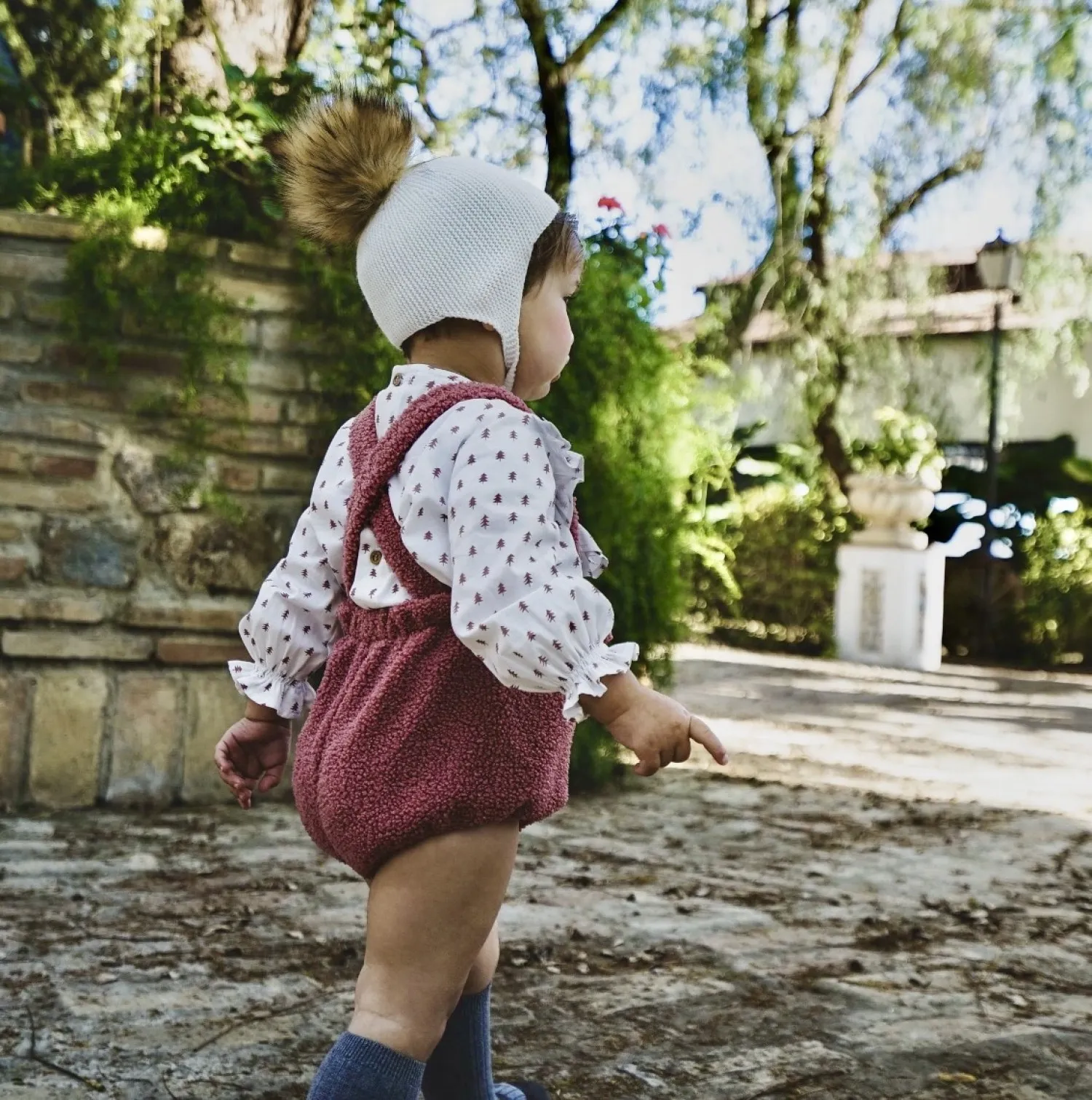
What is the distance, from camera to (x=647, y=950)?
9.40 ft

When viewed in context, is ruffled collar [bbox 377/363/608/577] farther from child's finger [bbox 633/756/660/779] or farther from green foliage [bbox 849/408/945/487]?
green foliage [bbox 849/408/945/487]

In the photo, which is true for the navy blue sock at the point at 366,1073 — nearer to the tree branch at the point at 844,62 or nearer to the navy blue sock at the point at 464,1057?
the navy blue sock at the point at 464,1057

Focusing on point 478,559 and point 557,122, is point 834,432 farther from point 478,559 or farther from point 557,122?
point 478,559

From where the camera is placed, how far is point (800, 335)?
12.5 metres

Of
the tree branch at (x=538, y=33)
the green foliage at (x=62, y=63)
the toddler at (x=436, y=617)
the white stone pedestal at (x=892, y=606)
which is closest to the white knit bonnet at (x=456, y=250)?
the toddler at (x=436, y=617)

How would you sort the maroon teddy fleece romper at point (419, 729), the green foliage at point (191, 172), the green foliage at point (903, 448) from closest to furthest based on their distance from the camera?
1. the maroon teddy fleece romper at point (419, 729)
2. the green foliage at point (191, 172)
3. the green foliage at point (903, 448)

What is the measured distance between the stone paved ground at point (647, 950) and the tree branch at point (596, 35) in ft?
20.3

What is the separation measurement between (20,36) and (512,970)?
370 centimetres

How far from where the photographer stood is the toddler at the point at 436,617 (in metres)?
1.45

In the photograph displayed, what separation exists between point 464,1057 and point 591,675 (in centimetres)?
63

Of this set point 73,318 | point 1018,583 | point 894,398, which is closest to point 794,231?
point 894,398

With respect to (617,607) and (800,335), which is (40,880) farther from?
(800,335)

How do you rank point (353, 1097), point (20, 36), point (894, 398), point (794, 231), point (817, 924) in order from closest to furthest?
point (353, 1097), point (817, 924), point (20, 36), point (794, 231), point (894, 398)

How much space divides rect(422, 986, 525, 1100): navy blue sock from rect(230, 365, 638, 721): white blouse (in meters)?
0.44
